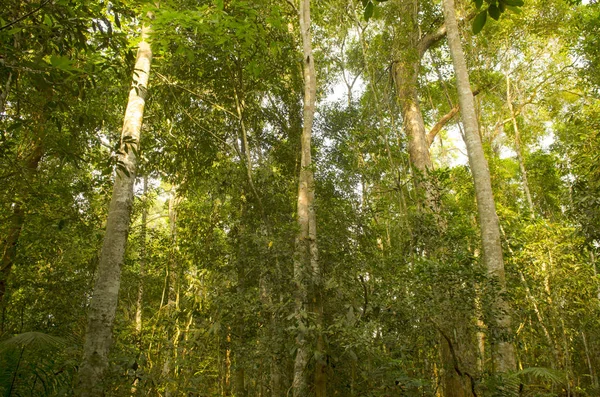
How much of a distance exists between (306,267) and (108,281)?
2.51 m

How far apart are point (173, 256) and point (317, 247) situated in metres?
4.59

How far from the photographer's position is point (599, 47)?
9258 mm

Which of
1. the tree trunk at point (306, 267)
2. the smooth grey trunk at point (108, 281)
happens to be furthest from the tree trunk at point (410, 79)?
the smooth grey trunk at point (108, 281)

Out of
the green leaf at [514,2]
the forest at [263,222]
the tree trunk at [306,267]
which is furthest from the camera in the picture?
the tree trunk at [306,267]

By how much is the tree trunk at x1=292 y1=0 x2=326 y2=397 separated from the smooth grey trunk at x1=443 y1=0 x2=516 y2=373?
7.42 ft

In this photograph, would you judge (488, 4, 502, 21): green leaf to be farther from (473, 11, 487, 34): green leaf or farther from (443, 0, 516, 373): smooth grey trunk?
(443, 0, 516, 373): smooth grey trunk

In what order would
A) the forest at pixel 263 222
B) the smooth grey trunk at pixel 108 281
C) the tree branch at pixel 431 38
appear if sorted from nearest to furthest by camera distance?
the smooth grey trunk at pixel 108 281 → the forest at pixel 263 222 → the tree branch at pixel 431 38

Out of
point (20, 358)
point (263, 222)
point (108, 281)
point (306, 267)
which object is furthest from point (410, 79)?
point (20, 358)

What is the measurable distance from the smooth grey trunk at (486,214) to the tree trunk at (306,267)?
89.1 inches

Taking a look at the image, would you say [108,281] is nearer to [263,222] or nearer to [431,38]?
[263,222]

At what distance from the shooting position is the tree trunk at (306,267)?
15.6ft

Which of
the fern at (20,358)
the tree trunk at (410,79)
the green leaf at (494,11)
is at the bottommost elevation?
the fern at (20,358)

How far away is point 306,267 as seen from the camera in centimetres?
556

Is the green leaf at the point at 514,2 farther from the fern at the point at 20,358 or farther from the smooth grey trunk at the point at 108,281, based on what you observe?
the fern at the point at 20,358
